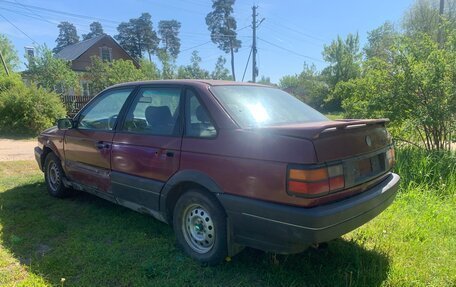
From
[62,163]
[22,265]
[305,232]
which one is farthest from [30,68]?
[305,232]

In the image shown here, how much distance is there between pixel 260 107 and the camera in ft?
10.9

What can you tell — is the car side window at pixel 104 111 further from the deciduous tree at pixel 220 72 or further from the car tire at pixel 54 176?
the deciduous tree at pixel 220 72

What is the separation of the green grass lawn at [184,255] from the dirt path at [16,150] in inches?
185

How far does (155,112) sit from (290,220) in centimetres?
188

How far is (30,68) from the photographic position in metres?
27.9

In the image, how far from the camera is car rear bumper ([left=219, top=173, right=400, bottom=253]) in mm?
2426

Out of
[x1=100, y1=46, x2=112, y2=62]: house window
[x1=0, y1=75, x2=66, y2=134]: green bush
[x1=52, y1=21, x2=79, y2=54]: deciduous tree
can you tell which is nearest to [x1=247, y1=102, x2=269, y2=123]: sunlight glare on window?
[x1=0, y1=75, x2=66, y2=134]: green bush

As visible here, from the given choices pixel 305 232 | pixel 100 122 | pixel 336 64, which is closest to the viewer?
pixel 305 232

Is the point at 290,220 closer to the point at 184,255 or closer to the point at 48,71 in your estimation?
the point at 184,255

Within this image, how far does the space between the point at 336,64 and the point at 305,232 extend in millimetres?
36496

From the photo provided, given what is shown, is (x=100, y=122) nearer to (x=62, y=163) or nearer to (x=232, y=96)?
(x=62, y=163)

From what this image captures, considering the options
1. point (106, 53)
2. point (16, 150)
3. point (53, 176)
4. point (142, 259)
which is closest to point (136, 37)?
point (106, 53)

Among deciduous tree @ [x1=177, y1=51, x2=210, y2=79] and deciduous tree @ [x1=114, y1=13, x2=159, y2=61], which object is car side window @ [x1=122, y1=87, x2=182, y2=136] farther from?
deciduous tree @ [x1=114, y1=13, x2=159, y2=61]

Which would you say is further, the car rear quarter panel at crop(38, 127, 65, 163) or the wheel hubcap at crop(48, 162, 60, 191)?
the wheel hubcap at crop(48, 162, 60, 191)
